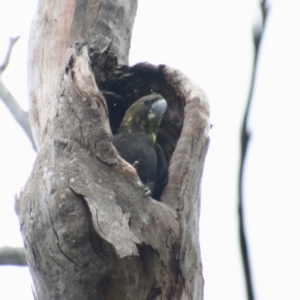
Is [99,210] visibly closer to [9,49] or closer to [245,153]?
[245,153]

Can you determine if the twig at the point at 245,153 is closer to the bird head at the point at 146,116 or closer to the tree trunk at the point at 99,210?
the tree trunk at the point at 99,210

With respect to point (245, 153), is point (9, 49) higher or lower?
higher

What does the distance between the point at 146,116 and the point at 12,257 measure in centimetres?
128

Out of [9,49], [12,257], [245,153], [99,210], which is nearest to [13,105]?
[9,49]

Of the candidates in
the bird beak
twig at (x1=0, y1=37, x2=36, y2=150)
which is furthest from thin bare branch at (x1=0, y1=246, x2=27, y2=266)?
the bird beak

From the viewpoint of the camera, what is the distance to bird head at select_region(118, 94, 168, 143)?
11.7 feet

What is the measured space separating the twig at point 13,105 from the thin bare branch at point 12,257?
2.59ft

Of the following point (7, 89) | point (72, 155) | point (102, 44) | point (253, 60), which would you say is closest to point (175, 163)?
point (72, 155)

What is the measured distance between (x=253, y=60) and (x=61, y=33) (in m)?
2.53

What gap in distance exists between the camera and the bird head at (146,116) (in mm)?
3576

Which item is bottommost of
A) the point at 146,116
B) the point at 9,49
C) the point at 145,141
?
the point at 145,141

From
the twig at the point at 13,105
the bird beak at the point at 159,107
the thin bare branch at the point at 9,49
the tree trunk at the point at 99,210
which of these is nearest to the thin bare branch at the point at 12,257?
the twig at the point at 13,105

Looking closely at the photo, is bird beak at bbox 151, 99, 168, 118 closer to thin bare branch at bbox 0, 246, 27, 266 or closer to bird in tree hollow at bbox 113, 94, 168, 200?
bird in tree hollow at bbox 113, 94, 168, 200

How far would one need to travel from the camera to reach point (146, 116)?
3672 mm
